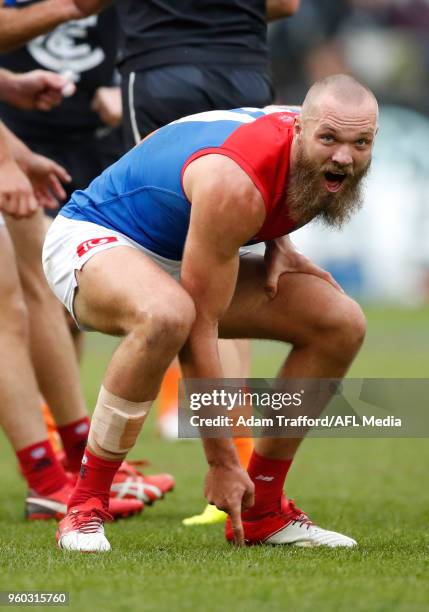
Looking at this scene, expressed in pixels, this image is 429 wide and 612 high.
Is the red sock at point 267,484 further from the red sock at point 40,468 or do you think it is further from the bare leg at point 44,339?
the bare leg at point 44,339

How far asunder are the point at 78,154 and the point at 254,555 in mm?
2867

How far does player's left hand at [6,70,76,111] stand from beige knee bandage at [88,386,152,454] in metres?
1.57

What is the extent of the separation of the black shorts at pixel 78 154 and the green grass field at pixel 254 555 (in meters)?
1.44

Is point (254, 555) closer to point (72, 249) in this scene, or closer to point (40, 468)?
point (72, 249)

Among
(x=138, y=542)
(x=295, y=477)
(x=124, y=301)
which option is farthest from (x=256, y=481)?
(x=295, y=477)

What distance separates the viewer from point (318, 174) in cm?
349

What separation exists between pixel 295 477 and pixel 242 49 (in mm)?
2073

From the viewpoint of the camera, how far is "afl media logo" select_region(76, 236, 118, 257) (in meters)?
3.73

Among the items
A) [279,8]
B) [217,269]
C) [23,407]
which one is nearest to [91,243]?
[217,269]

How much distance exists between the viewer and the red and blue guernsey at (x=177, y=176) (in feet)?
11.6

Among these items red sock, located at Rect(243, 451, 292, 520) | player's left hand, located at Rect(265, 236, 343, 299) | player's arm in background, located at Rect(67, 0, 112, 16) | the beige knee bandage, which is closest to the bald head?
player's left hand, located at Rect(265, 236, 343, 299)

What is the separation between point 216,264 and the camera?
3471mm

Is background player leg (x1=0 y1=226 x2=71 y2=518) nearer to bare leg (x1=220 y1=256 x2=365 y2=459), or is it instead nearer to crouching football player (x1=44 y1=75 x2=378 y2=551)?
crouching football player (x1=44 y1=75 x2=378 y2=551)

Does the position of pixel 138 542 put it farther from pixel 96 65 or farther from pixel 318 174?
pixel 96 65
